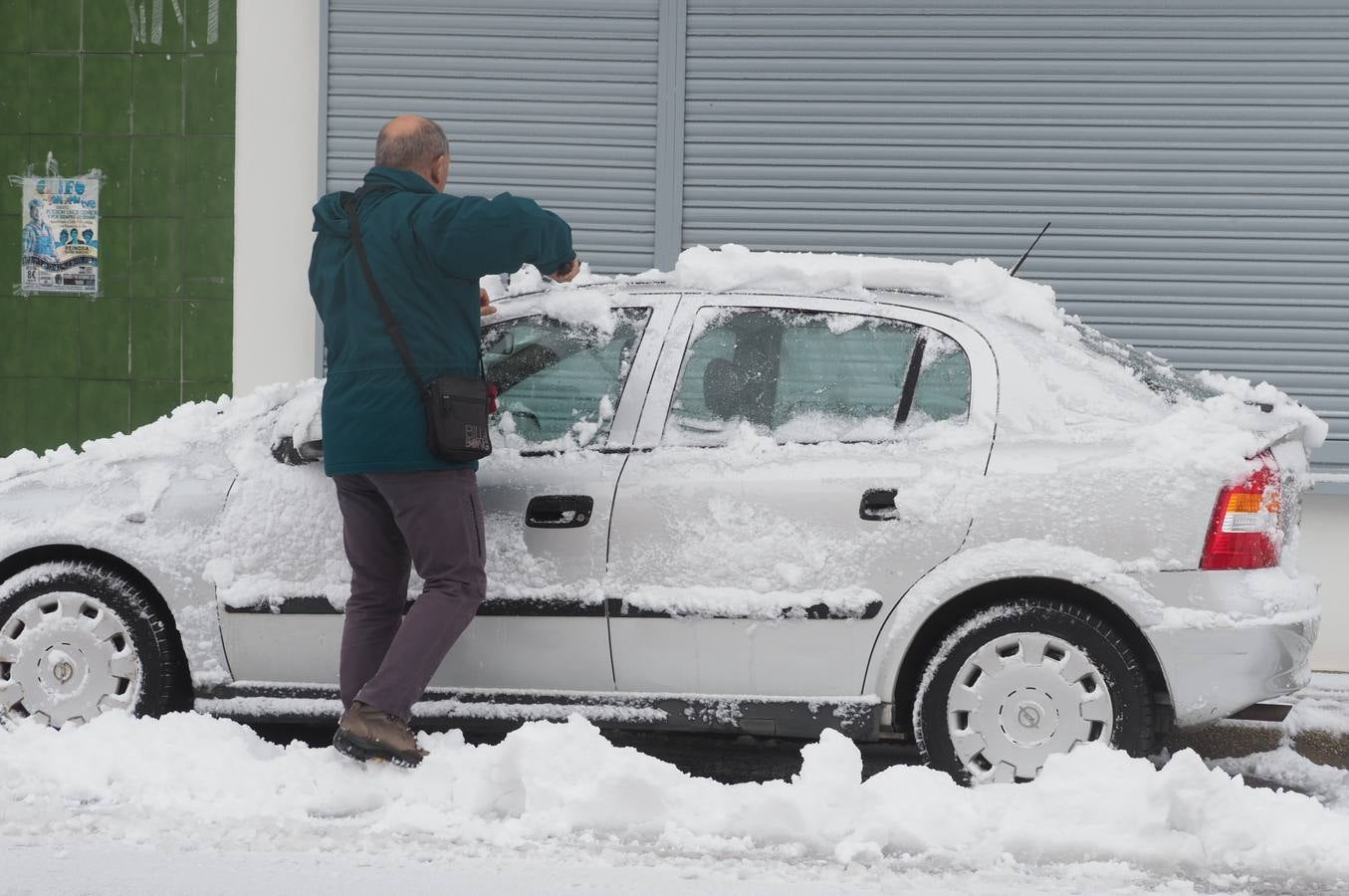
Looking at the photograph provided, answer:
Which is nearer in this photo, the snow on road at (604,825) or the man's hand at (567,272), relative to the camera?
the snow on road at (604,825)

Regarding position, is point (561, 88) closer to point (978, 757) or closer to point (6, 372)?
point (6, 372)

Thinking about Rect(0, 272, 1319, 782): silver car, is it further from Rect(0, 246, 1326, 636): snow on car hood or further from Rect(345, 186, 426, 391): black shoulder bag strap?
Rect(345, 186, 426, 391): black shoulder bag strap

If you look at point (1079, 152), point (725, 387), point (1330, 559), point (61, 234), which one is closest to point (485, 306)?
point (725, 387)

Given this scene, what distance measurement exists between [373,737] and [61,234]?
216 inches

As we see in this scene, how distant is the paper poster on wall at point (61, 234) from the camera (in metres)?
8.90

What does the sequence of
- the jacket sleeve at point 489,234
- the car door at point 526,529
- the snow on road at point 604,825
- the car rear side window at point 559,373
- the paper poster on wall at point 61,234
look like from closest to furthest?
the snow on road at point 604,825
the jacket sleeve at point 489,234
the car door at point 526,529
the car rear side window at point 559,373
the paper poster on wall at point 61,234

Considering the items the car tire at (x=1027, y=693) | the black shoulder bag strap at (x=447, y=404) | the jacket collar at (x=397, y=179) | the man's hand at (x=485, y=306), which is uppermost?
the jacket collar at (x=397, y=179)

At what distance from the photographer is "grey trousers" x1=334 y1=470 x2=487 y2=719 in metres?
4.57

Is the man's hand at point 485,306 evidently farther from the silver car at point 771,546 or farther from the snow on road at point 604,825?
the snow on road at point 604,825

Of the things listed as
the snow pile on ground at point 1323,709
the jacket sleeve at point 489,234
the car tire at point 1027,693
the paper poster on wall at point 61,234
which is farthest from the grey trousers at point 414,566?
the paper poster on wall at point 61,234

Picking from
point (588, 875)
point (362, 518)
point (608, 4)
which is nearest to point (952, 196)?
point (608, 4)

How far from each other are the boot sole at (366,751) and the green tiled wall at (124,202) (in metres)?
4.67

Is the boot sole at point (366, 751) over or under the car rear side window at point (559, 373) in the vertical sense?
under

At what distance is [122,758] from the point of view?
4.62m
